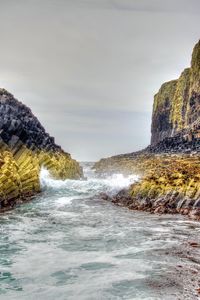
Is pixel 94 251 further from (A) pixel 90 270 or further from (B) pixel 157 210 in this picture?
(B) pixel 157 210

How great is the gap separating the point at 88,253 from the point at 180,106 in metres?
138

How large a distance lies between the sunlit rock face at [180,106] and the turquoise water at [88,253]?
209ft

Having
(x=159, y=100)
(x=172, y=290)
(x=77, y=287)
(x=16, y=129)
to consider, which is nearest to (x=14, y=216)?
(x=77, y=287)

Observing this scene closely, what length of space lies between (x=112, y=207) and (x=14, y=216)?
819 centimetres

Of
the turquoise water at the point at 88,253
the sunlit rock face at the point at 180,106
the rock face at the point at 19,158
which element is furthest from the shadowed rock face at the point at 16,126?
the sunlit rock face at the point at 180,106

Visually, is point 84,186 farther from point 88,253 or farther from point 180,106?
point 180,106

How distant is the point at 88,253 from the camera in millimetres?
17734

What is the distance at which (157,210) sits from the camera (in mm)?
28594

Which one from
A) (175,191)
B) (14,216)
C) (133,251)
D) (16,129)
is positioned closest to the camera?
(133,251)

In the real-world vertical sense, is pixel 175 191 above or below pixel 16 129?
below

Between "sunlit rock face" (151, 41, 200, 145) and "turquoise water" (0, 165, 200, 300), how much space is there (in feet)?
209

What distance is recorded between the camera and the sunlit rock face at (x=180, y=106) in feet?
408

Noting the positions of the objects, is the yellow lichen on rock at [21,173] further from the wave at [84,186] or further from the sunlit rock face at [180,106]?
the sunlit rock face at [180,106]

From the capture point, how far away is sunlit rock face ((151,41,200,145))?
124338 mm
